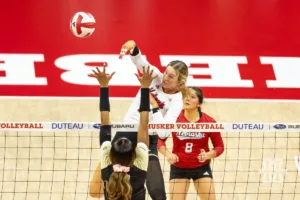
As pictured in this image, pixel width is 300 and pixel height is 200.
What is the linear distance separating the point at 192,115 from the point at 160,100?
73 centimetres

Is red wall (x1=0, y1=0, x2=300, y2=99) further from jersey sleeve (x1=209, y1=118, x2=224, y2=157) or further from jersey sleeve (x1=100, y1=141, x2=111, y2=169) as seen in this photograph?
jersey sleeve (x1=100, y1=141, x2=111, y2=169)

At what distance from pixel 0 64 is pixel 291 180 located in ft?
21.3

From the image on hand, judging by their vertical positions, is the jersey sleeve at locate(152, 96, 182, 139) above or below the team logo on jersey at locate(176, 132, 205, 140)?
above

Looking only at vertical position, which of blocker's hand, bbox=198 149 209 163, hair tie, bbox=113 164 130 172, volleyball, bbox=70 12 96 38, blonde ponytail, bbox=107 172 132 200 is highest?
volleyball, bbox=70 12 96 38

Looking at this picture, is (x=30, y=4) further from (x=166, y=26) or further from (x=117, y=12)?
(x=166, y=26)

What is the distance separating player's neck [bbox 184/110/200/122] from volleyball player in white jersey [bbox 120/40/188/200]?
0.46m

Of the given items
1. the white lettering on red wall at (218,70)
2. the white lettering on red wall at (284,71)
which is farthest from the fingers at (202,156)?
the white lettering on red wall at (284,71)

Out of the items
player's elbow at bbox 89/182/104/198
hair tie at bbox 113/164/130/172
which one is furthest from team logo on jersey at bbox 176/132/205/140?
hair tie at bbox 113/164/130/172

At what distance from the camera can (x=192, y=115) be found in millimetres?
10477

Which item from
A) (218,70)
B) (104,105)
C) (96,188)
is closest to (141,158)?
(104,105)

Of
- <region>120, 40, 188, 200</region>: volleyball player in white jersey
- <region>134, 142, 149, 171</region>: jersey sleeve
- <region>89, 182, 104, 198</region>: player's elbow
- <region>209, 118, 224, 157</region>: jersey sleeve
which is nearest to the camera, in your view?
<region>134, 142, 149, 171</region>: jersey sleeve

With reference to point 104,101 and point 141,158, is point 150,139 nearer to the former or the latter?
point 104,101

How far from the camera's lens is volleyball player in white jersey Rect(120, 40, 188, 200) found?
947 centimetres

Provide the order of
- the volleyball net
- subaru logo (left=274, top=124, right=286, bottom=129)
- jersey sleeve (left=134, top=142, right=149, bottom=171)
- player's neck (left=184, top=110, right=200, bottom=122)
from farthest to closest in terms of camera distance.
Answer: the volleyball net < player's neck (left=184, top=110, right=200, bottom=122) < subaru logo (left=274, top=124, right=286, bottom=129) < jersey sleeve (left=134, top=142, right=149, bottom=171)
